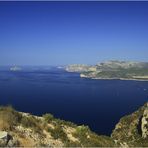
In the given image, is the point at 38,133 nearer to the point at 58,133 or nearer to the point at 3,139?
the point at 58,133

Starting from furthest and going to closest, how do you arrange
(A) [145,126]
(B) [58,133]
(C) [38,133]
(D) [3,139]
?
(A) [145,126], (B) [58,133], (C) [38,133], (D) [3,139]

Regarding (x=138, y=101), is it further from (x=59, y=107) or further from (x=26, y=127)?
(x=26, y=127)

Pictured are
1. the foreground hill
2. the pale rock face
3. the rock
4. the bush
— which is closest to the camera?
the rock

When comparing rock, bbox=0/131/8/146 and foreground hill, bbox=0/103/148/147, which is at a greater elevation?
rock, bbox=0/131/8/146

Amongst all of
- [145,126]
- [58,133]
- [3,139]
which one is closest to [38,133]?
[58,133]

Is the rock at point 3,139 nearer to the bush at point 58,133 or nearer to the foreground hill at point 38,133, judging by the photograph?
the foreground hill at point 38,133

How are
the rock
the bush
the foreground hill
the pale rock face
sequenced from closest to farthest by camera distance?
the rock < the foreground hill < the bush < the pale rock face

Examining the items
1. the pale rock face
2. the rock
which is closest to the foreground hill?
the rock

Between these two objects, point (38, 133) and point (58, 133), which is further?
point (58, 133)

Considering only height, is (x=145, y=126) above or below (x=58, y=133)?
below

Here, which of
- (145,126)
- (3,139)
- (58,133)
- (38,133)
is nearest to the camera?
(3,139)

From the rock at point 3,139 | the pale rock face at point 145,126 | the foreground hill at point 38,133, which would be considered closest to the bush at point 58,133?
the foreground hill at point 38,133

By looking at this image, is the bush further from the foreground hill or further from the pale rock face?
the pale rock face
